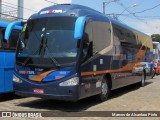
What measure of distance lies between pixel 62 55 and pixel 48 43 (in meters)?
0.67

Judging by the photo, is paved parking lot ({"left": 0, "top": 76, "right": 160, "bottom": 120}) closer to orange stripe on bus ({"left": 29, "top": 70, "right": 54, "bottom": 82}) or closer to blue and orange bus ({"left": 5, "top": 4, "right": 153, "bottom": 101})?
blue and orange bus ({"left": 5, "top": 4, "right": 153, "bottom": 101})

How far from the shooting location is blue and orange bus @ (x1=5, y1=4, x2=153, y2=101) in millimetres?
10453

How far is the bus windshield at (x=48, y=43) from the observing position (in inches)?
416

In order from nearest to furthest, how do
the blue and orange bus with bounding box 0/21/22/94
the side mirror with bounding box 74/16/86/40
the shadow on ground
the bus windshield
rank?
1. the side mirror with bounding box 74/16/86/40
2. the bus windshield
3. the shadow on ground
4. the blue and orange bus with bounding box 0/21/22/94

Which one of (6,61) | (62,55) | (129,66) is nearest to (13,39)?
(6,61)

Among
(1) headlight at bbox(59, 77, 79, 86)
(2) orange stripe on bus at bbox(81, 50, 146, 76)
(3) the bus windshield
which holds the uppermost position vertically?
(3) the bus windshield

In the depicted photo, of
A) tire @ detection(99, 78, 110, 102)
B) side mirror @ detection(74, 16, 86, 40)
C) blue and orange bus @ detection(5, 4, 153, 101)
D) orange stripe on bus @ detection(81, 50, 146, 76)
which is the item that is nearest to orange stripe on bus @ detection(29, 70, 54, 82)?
blue and orange bus @ detection(5, 4, 153, 101)

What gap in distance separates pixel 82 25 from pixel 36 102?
3830 mm

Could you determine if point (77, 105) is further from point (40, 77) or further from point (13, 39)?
point (13, 39)

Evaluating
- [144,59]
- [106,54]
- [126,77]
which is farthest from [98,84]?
[144,59]

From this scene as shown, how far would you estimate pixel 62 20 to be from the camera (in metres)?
11.0

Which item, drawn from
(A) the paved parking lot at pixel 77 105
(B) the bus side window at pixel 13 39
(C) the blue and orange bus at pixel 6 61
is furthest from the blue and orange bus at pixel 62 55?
(B) the bus side window at pixel 13 39

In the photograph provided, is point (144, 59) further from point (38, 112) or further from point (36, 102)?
point (38, 112)

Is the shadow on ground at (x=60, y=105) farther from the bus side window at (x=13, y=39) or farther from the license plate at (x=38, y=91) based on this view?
the bus side window at (x=13, y=39)
